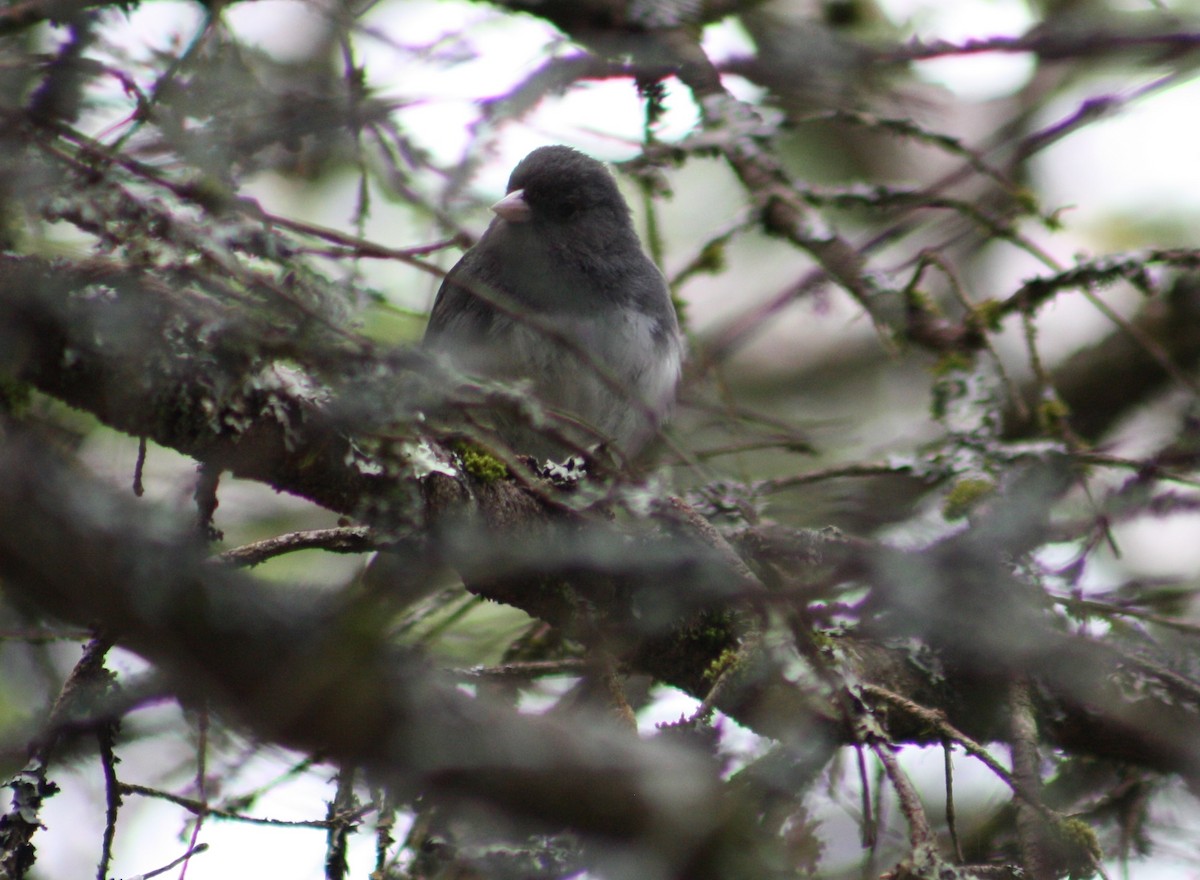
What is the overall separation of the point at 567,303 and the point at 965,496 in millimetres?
1374

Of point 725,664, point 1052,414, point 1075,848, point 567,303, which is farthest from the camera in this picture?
point 567,303

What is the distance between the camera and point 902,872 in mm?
1347

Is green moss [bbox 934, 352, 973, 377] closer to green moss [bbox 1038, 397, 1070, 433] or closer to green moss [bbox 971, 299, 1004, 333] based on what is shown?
green moss [bbox 971, 299, 1004, 333]

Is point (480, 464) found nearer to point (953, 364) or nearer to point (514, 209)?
point (953, 364)

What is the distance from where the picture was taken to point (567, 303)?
127 inches

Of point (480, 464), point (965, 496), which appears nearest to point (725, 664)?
point (480, 464)

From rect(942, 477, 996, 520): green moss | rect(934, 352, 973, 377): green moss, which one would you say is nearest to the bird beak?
rect(934, 352, 973, 377): green moss

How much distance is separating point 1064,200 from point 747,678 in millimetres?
4474

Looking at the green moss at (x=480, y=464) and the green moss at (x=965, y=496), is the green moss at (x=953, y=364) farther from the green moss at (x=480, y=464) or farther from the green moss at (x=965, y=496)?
the green moss at (x=480, y=464)

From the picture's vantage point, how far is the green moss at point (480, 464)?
6.27ft

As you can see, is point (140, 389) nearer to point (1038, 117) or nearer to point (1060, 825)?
point (1060, 825)

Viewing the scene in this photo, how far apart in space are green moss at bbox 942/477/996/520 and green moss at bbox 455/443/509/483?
94cm

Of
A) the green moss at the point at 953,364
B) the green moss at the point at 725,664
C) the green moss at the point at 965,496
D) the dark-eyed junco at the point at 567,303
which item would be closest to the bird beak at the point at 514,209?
the dark-eyed junco at the point at 567,303

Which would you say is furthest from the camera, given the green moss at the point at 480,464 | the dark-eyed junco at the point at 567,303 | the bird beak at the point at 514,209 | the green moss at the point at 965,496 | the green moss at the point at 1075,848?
the bird beak at the point at 514,209
